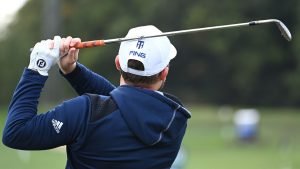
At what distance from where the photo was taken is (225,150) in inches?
742

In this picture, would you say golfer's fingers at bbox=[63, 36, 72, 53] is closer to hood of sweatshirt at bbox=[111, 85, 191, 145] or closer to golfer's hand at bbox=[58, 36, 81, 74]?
golfer's hand at bbox=[58, 36, 81, 74]

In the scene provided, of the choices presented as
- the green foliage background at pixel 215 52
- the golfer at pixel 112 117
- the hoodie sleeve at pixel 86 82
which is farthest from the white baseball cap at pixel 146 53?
the green foliage background at pixel 215 52

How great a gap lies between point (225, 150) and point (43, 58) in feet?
52.9

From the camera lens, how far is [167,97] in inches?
124

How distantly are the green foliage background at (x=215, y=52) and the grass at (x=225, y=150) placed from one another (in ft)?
45.1

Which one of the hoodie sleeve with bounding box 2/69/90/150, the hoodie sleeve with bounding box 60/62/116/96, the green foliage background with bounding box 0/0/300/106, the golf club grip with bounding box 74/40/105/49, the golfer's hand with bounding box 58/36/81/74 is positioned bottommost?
the hoodie sleeve with bounding box 2/69/90/150

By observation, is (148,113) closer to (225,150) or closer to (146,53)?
(146,53)

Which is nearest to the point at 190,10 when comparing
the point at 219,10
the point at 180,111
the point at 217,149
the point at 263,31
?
the point at 219,10

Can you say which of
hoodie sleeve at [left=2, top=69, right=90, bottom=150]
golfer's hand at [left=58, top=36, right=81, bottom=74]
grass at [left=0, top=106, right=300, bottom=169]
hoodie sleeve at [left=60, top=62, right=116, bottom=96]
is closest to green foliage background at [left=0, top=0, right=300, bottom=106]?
grass at [left=0, top=106, right=300, bottom=169]

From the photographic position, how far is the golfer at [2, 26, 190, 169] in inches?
114

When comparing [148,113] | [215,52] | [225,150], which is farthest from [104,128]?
[215,52]

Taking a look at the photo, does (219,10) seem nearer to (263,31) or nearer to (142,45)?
(263,31)

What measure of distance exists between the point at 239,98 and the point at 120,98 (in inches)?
1645

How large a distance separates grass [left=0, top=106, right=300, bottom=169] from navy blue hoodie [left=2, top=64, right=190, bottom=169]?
9.68 metres
